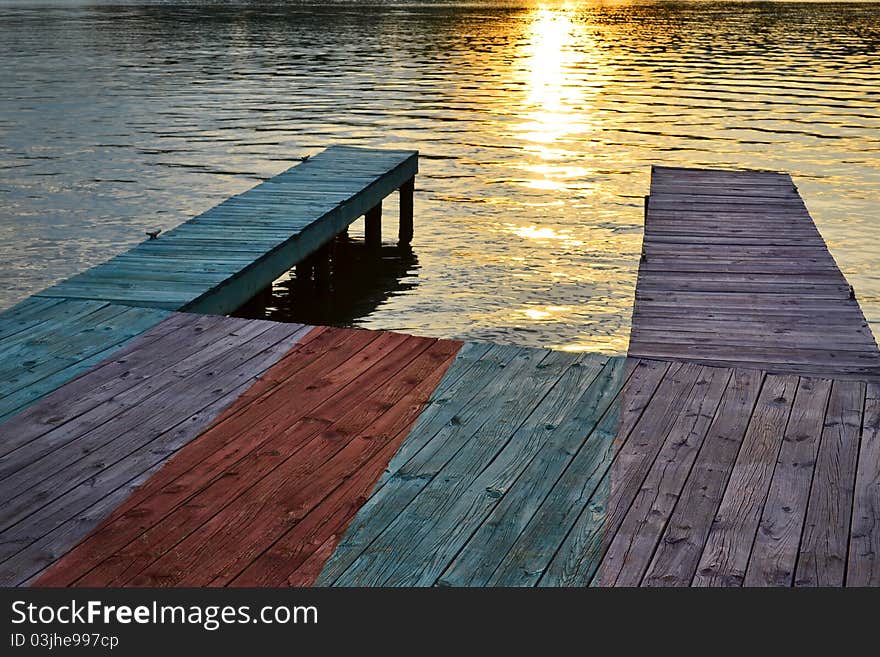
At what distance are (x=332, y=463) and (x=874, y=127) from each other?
64.5 ft

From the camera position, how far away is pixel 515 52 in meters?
37.7

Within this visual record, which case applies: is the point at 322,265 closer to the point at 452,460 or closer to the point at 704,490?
the point at 452,460

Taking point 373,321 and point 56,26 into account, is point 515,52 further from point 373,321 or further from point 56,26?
point 373,321

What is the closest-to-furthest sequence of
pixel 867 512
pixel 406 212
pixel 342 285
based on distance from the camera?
pixel 867 512
pixel 342 285
pixel 406 212

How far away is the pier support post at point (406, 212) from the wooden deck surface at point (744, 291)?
3149 mm

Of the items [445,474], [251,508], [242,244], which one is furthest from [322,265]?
[251,508]

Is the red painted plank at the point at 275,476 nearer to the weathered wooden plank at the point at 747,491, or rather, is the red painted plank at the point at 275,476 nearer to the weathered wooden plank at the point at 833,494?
the weathered wooden plank at the point at 747,491

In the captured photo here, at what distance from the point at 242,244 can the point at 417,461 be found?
438 cm

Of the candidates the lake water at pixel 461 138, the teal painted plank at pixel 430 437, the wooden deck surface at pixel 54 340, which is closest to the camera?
the teal painted plank at pixel 430 437

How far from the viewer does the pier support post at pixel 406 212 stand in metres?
13.8

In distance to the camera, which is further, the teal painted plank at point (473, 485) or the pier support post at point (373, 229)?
the pier support post at point (373, 229)

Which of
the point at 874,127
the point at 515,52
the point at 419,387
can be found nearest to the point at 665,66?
the point at 515,52

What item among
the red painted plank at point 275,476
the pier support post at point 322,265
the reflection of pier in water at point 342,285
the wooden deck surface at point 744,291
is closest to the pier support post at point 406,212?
the reflection of pier in water at point 342,285

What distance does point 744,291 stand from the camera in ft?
27.3
